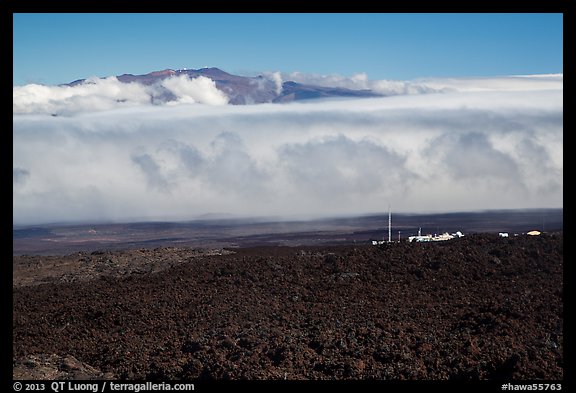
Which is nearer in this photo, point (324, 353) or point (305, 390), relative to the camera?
point (305, 390)
